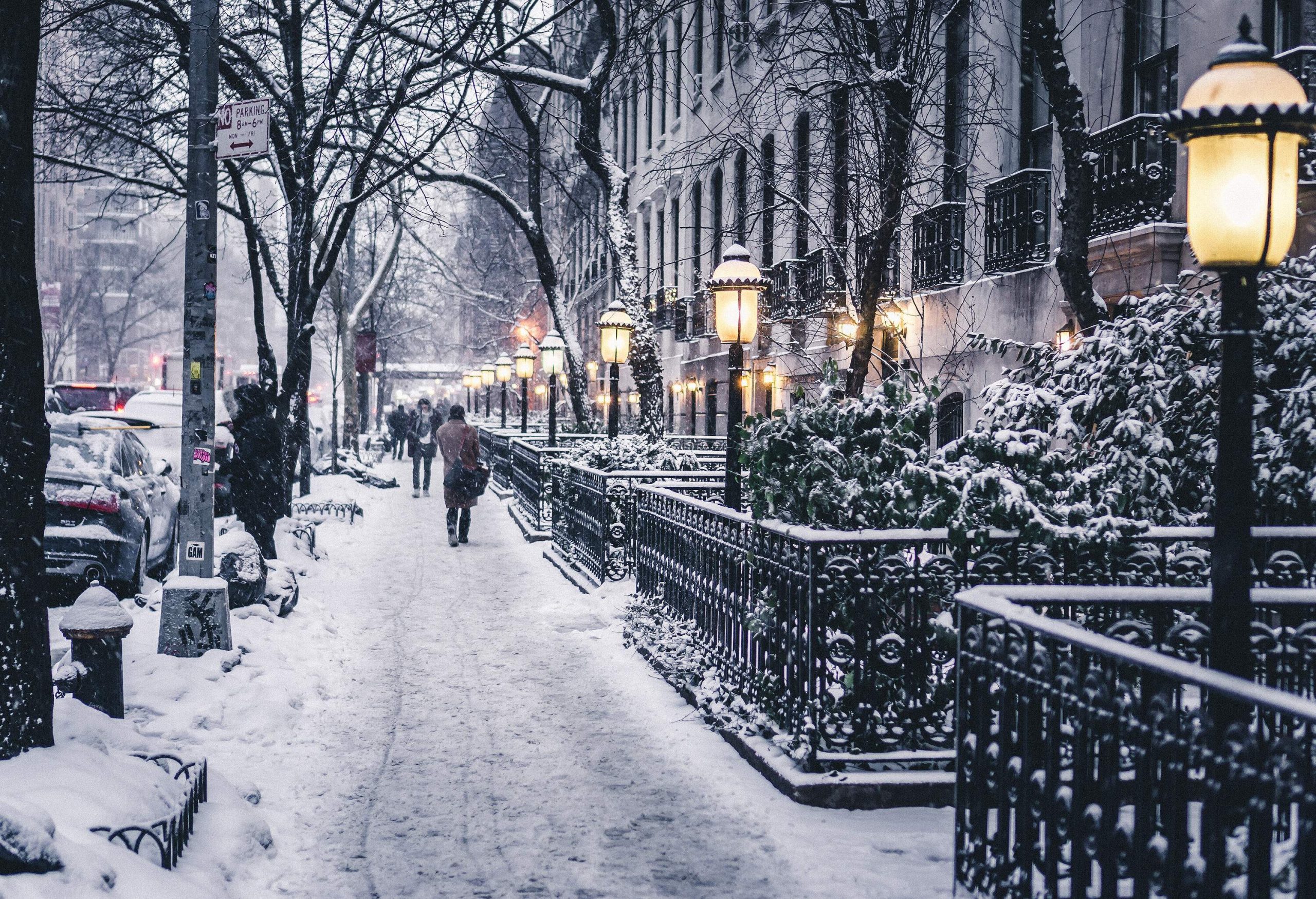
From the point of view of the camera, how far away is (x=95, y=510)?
11008 mm

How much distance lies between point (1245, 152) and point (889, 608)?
119 inches

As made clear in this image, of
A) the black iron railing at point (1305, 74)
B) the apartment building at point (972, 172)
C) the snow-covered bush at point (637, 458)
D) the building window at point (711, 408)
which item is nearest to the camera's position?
the black iron railing at point (1305, 74)

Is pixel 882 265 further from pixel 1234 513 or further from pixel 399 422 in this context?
pixel 399 422

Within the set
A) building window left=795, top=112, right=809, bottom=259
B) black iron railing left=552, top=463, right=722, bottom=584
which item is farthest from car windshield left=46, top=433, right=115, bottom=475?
building window left=795, top=112, right=809, bottom=259

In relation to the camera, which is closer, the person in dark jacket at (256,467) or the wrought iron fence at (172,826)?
the wrought iron fence at (172,826)

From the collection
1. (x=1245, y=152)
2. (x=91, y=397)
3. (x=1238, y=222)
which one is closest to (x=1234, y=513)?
(x=1238, y=222)

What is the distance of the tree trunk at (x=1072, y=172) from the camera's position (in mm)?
9219

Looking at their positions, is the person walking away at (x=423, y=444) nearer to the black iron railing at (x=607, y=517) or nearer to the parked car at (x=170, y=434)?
the parked car at (x=170, y=434)

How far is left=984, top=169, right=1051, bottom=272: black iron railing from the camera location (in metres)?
14.1

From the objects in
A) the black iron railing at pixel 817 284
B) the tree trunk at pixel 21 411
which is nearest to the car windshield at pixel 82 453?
the tree trunk at pixel 21 411

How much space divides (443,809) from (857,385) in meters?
6.36

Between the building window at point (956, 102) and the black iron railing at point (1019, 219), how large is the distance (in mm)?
632

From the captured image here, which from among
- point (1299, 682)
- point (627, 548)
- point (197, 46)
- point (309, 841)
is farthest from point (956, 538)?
point (627, 548)

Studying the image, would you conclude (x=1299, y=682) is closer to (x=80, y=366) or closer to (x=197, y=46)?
(x=197, y=46)
